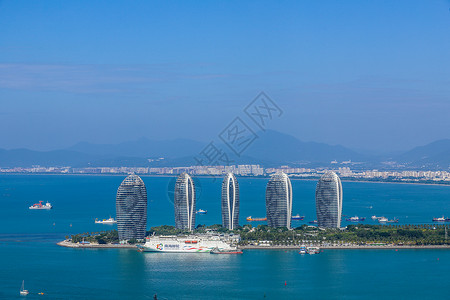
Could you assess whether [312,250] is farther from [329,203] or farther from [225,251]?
[329,203]

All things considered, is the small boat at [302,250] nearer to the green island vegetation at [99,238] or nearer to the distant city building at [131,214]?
the distant city building at [131,214]

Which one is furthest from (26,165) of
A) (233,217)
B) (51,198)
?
(233,217)

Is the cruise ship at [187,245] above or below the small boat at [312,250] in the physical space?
above

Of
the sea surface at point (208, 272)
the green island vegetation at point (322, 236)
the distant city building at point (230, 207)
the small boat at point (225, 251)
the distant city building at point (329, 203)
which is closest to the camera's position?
the sea surface at point (208, 272)

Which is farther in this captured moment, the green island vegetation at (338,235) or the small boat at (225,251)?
the green island vegetation at (338,235)

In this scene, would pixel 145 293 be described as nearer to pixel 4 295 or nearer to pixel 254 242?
pixel 4 295

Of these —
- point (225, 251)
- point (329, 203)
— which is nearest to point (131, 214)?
point (225, 251)

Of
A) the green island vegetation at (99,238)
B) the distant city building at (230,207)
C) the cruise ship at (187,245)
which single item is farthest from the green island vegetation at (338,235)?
the green island vegetation at (99,238)
